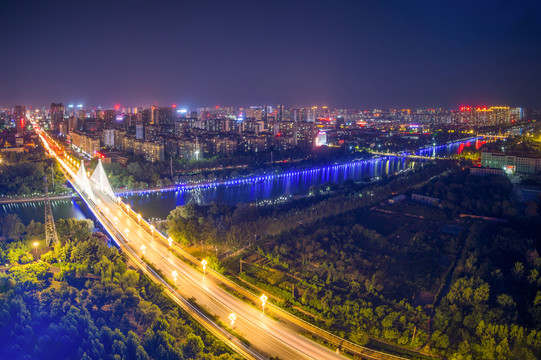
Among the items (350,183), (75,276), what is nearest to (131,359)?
(75,276)

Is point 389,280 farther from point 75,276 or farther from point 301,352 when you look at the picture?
point 75,276

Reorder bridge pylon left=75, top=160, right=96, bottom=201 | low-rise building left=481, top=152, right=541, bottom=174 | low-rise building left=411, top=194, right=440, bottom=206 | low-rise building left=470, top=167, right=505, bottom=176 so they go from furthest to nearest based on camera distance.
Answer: low-rise building left=481, top=152, right=541, bottom=174
low-rise building left=470, top=167, right=505, bottom=176
bridge pylon left=75, top=160, right=96, bottom=201
low-rise building left=411, top=194, right=440, bottom=206

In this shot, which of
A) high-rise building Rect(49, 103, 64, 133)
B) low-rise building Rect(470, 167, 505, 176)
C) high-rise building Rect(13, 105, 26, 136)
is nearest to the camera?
low-rise building Rect(470, 167, 505, 176)

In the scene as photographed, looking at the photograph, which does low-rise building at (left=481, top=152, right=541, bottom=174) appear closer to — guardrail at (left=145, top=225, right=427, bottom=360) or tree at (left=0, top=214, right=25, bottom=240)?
A: guardrail at (left=145, top=225, right=427, bottom=360)

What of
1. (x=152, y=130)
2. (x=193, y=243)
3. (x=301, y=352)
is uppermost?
(x=152, y=130)

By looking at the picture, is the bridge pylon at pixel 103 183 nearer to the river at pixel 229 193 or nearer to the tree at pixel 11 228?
the river at pixel 229 193

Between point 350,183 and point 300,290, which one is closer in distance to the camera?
point 300,290

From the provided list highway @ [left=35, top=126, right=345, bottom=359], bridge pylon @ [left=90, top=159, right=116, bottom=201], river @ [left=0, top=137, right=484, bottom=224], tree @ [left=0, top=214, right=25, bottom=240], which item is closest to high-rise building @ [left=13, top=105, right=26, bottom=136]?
bridge pylon @ [left=90, top=159, right=116, bottom=201]
